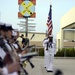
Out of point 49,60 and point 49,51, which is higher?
point 49,51

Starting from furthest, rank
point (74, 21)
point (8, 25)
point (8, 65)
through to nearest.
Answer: point (74, 21)
point (8, 25)
point (8, 65)

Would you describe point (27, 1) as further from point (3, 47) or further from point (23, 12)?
point (3, 47)

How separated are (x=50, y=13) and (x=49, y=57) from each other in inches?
453

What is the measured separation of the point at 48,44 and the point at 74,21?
17356 mm

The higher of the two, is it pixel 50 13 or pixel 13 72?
pixel 50 13

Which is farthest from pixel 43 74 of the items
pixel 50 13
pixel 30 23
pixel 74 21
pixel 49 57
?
pixel 74 21

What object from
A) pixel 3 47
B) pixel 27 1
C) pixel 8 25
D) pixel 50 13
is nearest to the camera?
pixel 3 47

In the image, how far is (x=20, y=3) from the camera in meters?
16.7

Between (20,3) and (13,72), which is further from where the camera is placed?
(20,3)

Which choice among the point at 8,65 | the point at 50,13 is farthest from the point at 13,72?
the point at 50,13

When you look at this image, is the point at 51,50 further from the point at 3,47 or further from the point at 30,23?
the point at 3,47

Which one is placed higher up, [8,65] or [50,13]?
[50,13]

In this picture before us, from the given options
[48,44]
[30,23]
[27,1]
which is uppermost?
[27,1]

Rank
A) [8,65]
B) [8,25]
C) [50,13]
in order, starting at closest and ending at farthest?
[8,65] → [8,25] → [50,13]
